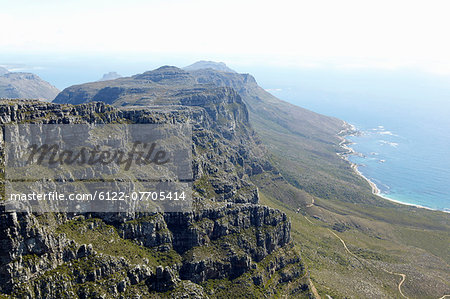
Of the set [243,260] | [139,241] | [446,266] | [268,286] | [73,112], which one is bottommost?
[446,266]

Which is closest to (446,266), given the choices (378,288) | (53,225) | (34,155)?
(378,288)

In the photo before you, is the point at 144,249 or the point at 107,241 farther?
the point at 144,249

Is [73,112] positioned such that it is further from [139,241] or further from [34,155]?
[139,241]

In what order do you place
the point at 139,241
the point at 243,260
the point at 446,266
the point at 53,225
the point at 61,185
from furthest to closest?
the point at 446,266 → the point at 243,260 → the point at 139,241 → the point at 61,185 → the point at 53,225

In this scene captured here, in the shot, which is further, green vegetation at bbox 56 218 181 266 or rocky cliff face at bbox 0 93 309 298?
green vegetation at bbox 56 218 181 266

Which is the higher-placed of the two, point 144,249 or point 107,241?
point 107,241

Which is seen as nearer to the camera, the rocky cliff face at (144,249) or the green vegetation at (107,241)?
the rocky cliff face at (144,249)

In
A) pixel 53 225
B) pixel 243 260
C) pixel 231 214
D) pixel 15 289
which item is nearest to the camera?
pixel 15 289

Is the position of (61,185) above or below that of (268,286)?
above
